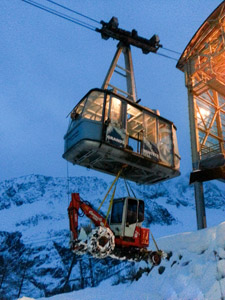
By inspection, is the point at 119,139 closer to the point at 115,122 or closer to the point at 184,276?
the point at 115,122

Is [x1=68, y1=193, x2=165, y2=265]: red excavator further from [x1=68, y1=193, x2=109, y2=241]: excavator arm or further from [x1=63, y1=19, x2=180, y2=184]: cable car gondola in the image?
[x1=63, y1=19, x2=180, y2=184]: cable car gondola

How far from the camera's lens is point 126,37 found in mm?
15891

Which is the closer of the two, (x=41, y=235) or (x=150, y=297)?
(x=150, y=297)

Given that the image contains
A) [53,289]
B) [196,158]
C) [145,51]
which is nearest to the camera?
[145,51]

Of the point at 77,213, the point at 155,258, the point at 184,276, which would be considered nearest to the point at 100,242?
the point at 77,213

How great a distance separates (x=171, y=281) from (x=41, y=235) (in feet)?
379

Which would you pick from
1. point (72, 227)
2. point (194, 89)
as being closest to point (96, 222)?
point (72, 227)

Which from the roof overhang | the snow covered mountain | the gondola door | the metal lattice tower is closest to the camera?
the gondola door

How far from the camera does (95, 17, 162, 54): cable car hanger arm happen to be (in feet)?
51.1

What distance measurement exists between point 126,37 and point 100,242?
1217cm

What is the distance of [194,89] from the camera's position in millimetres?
22859

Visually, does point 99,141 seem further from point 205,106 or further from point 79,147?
point 205,106

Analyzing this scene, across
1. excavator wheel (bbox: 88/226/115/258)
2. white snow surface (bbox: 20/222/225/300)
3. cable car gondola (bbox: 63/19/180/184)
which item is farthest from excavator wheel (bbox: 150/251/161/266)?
cable car gondola (bbox: 63/19/180/184)

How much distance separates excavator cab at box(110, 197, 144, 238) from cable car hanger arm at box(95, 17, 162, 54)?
9.98 m
